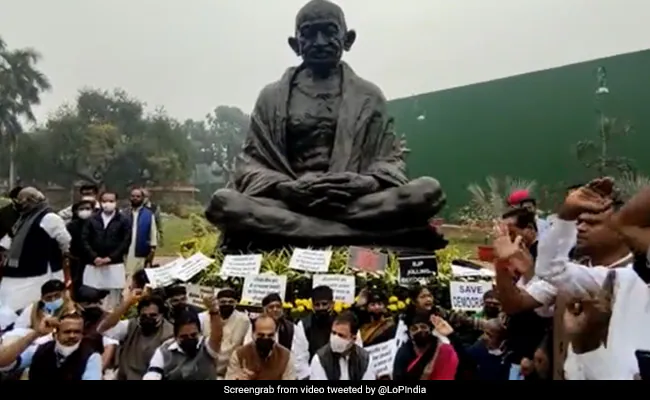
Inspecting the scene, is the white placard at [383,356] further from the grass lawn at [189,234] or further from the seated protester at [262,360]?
the grass lawn at [189,234]

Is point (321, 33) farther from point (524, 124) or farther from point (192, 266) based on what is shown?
point (524, 124)

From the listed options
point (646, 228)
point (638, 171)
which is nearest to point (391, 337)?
point (646, 228)

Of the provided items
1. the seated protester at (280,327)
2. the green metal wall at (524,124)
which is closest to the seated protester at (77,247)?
the seated protester at (280,327)

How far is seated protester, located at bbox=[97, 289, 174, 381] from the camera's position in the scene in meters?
4.29

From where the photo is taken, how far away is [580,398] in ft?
8.68

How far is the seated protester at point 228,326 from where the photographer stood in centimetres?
404

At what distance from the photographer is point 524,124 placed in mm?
15445

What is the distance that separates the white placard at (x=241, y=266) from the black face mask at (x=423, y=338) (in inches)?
72.4

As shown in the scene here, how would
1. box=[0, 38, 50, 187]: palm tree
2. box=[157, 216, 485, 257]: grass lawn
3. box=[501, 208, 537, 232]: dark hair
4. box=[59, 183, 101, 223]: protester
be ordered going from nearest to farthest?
box=[501, 208, 537, 232]: dark hair < box=[59, 183, 101, 223]: protester < box=[157, 216, 485, 257]: grass lawn < box=[0, 38, 50, 187]: palm tree

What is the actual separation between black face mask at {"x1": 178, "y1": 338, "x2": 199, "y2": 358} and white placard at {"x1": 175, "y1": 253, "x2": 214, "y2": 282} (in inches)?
63.9

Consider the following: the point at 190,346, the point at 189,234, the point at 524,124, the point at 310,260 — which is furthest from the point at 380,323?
the point at 524,124

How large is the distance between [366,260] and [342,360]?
1.79 m

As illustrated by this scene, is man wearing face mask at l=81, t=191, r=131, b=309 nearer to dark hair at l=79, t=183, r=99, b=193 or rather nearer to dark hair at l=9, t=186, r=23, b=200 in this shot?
dark hair at l=79, t=183, r=99, b=193

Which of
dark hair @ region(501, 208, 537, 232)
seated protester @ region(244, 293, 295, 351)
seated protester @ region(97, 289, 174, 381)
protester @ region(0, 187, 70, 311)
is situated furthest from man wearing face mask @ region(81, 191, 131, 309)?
dark hair @ region(501, 208, 537, 232)
